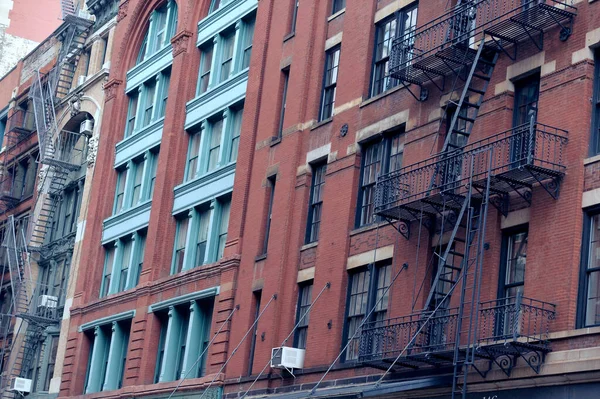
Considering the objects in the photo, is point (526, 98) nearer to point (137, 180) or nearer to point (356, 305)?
point (356, 305)

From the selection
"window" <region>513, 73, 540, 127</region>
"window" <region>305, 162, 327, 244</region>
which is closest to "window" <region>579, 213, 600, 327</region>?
"window" <region>513, 73, 540, 127</region>

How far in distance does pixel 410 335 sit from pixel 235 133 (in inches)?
604

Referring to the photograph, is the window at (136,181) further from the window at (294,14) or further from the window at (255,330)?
the window at (255,330)

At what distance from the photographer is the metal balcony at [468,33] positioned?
25344 mm

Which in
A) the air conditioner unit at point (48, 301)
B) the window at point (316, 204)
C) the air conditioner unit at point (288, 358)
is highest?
the window at point (316, 204)

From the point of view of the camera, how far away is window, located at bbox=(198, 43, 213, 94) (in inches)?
1734

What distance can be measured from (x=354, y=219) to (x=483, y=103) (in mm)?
5777

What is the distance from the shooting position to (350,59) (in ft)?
110

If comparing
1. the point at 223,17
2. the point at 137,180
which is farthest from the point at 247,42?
the point at 137,180

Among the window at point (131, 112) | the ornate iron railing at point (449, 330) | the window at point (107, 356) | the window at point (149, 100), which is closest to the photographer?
the ornate iron railing at point (449, 330)

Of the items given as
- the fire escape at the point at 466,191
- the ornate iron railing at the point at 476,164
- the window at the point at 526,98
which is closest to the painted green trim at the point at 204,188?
the fire escape at the point at 466,191

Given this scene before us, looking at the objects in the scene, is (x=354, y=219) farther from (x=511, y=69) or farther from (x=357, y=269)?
(x=511, y=69)

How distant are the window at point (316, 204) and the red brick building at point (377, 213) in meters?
0.06

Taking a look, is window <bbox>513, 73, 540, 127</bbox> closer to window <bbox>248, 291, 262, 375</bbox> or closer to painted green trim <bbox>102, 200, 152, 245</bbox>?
window <bbox>248, 291, 262, 375</bbox>
